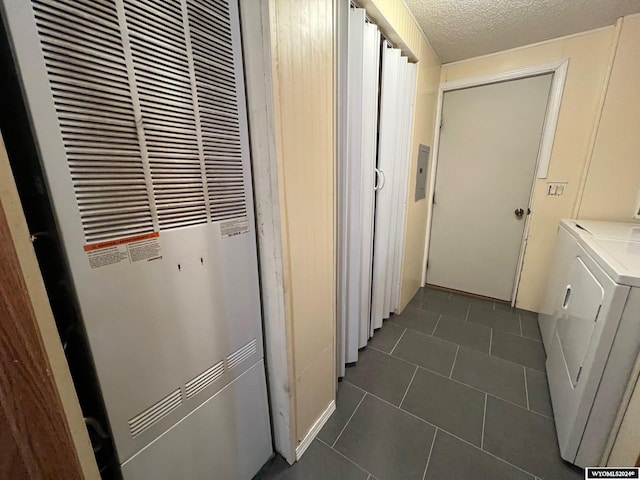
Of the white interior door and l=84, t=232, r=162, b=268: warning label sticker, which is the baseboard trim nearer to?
l=84, t=232, r=162, b=268: warning label sticker

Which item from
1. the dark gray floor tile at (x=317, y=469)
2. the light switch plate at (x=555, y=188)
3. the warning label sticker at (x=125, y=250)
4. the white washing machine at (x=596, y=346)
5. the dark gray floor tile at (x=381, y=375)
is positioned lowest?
the dark gray floor tile at (x=317, y=469)

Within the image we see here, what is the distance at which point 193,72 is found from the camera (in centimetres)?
72

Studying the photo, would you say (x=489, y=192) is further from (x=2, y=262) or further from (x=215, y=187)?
(x=2, y=262)

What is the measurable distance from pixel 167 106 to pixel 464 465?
6.20 ft

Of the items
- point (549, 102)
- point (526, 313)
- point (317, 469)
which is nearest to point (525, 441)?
point (317, 469)

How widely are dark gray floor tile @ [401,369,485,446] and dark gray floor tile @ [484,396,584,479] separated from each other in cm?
6

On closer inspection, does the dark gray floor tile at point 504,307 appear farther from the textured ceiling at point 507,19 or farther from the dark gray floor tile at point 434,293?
the textured ceiling at point 507,19

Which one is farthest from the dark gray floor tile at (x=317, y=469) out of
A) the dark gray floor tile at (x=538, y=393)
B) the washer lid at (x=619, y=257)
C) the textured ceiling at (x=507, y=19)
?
the textured ceiling at (x=507, y=19)

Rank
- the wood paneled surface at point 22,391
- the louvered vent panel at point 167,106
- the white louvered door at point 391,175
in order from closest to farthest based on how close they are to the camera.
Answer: the wood paneled surface at point 22,391 → the louvered vent panel at point 167,106 → the white louvered door at point 391,175

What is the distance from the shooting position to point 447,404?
1.54m

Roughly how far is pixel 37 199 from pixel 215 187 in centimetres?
39

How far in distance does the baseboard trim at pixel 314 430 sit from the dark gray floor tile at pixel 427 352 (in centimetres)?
72

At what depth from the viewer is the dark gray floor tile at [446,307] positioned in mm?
2549

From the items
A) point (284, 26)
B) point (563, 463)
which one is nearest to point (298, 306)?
point (284, 26)
